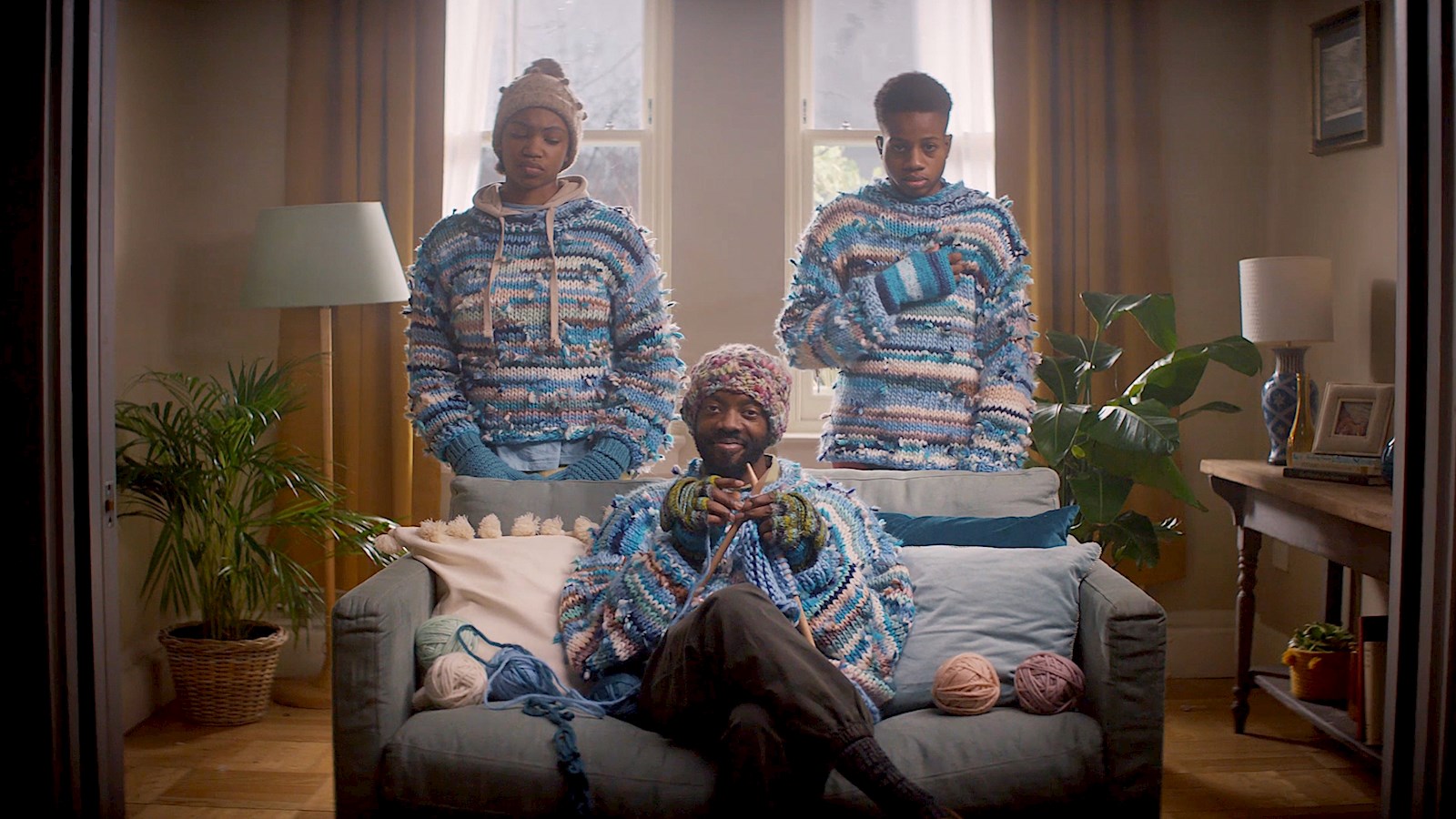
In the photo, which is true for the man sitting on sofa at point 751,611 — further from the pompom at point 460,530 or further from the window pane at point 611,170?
the window pane at point 611,170

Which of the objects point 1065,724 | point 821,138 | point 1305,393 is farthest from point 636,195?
point 1065,724

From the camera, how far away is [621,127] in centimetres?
393

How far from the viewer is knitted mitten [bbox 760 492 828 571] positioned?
2287mm

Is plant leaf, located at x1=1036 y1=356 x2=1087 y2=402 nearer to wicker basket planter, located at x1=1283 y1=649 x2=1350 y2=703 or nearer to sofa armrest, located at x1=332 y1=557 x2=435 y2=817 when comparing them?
wicker basket planter, located at x1=1283 y1=649 x2=1350 y2=703

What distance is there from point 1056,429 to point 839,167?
1262mm

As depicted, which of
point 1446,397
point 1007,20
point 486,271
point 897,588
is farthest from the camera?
point 1007,20

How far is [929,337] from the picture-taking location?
274cm

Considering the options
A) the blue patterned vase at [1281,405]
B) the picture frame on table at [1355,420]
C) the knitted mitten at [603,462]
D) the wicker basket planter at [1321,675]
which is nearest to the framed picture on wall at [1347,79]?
the blue patterned vase at [1281,405]

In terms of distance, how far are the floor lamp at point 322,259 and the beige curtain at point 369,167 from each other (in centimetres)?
30

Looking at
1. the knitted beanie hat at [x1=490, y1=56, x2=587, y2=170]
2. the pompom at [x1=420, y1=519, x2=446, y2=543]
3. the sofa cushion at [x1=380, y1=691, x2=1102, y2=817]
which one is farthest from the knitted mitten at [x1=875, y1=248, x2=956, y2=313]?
the pompom at [x1=420, y1=519, x2=446, y2=543]

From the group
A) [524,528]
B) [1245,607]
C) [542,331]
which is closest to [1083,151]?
[1245,607]

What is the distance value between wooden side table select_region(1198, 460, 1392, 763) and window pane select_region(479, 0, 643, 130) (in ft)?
6.70

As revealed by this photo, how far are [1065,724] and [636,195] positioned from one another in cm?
232

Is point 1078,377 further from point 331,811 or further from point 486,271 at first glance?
point 331,811
